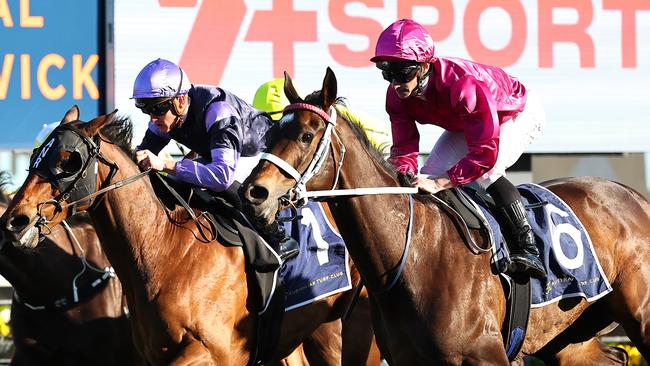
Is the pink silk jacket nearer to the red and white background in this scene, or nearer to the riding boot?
the riding boot

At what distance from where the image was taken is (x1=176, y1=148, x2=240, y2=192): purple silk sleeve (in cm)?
490

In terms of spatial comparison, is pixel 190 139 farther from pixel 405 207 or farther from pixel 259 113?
pixel 405 207

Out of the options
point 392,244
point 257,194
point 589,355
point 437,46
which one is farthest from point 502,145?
point 437,46

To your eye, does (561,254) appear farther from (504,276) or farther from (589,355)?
(589,355)

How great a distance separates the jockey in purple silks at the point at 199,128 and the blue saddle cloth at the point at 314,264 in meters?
0.12

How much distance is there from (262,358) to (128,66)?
3.77m

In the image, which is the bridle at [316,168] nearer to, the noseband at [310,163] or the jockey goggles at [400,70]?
the noseband at [310,163]

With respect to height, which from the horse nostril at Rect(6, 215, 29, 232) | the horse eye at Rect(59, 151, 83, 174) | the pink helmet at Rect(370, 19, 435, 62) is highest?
the pink helmet at Rect(370, 19, 435, 62)

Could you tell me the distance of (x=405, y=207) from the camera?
4.43 meters

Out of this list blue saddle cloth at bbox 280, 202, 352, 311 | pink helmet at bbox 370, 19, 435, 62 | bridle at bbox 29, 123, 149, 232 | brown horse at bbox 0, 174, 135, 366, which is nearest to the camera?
pink helmet at bbox 370, 19, 435, 62

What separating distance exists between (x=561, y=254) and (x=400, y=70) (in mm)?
1251

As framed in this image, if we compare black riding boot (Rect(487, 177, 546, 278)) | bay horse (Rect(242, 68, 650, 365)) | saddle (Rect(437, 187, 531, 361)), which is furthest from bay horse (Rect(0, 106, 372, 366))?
black riding boot (Rect(487, 177, 546, 278))

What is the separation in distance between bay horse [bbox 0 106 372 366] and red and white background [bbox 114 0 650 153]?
350cm

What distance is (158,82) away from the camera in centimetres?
485
